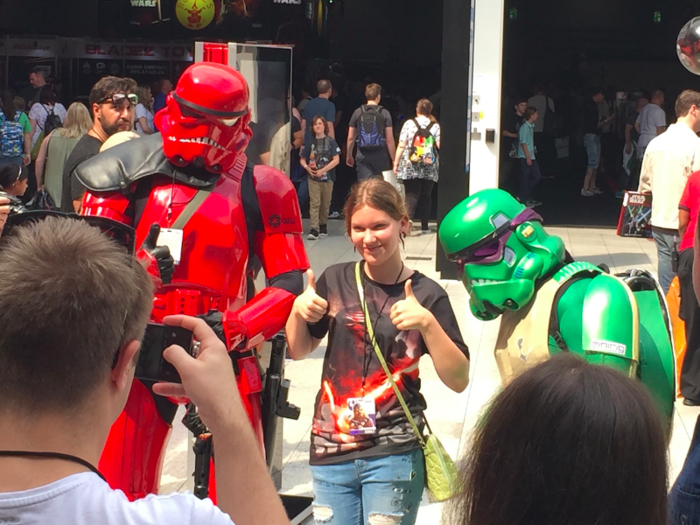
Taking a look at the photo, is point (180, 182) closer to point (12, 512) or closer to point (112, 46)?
point (12, 512)

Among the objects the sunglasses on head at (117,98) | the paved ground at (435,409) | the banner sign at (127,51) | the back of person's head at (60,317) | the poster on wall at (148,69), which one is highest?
the banner sign at (127,51)

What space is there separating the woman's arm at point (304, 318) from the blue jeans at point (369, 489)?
39 centimetres

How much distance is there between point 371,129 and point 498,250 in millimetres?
8793

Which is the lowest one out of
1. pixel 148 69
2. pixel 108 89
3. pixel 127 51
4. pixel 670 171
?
pixel 670 171

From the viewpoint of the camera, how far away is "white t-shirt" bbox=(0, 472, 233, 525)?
124 centimetres

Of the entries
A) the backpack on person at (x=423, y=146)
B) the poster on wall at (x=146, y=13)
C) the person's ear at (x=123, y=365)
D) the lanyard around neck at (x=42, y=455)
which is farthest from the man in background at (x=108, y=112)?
the poster on wall at (x=146, y=13)

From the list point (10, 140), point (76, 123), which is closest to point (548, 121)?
point (10, 140)

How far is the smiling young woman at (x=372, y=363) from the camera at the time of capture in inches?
112

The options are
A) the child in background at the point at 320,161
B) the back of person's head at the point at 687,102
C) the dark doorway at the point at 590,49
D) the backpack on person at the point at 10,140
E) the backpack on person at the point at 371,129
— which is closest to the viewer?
the back of person's head at the point at 687,102

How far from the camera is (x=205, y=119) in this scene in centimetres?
333

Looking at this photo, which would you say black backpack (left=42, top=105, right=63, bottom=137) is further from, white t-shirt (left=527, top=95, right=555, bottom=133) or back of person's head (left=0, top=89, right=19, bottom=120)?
white t-shirt (left=527, top=95, right=555, bottom=133)

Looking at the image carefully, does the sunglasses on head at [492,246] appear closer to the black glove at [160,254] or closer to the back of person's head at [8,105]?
the black glove at [160,254]

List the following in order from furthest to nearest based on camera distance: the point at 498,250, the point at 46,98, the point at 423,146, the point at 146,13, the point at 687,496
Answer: the point at 146,13 < the point at 46,98 < the point at 423,146 < the point at 498,250 < the point at 687,496

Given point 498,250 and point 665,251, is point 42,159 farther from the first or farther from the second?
point 498,250
